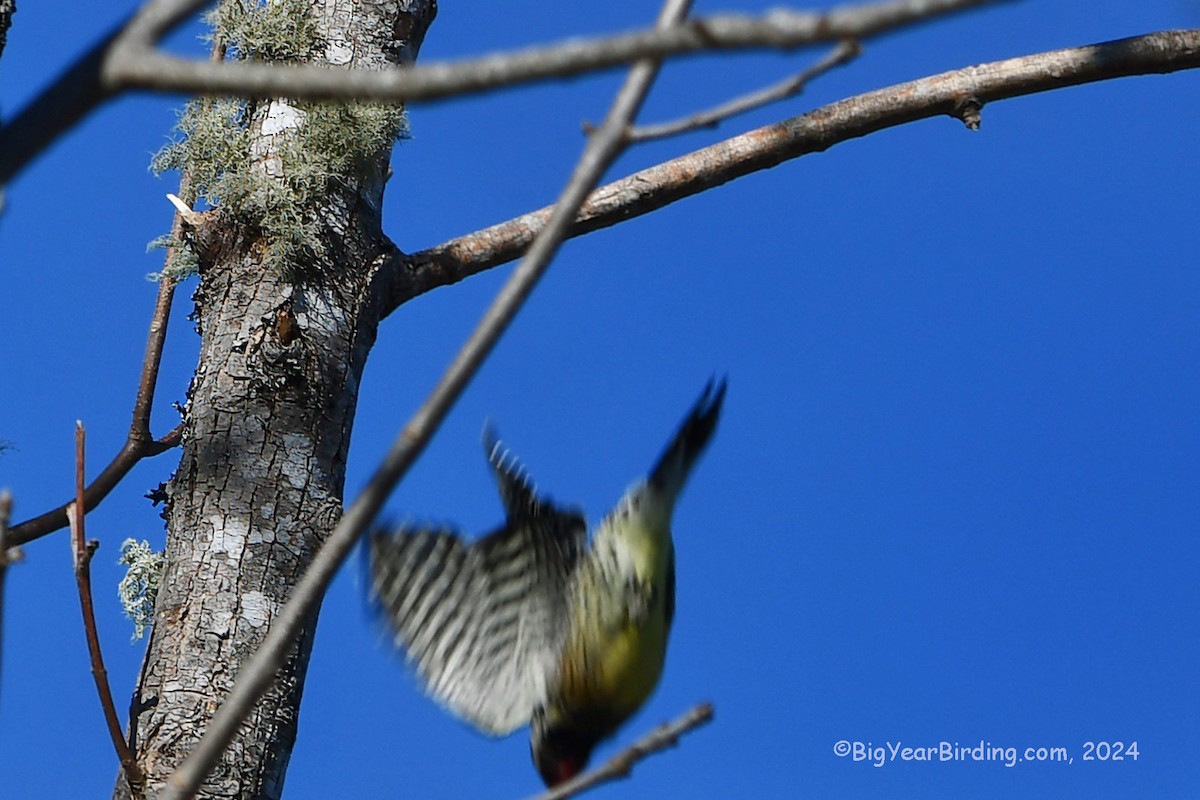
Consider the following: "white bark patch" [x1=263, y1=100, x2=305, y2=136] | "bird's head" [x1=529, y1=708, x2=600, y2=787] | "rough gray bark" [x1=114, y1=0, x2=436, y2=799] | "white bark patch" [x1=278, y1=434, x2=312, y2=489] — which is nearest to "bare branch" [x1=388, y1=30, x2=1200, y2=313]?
"rough gray bark" [x1=114, y1=0, x2=436, y2=799]

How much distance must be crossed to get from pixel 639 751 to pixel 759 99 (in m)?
0.42

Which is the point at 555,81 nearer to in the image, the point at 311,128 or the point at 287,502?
the point at 287,502

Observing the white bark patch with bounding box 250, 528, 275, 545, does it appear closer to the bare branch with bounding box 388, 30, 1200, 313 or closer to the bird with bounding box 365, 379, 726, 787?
the bird with bounding box 365, 379, 726, 787

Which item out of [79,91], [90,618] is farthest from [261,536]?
[79,91]

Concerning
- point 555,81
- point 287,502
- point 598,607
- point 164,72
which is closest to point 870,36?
point 555,81

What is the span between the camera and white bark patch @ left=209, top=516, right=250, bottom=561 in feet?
5.49

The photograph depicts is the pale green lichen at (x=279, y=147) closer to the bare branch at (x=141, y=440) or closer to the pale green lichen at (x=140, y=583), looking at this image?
the bare branch at (x=141, y=440)

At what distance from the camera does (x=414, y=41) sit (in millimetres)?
2248

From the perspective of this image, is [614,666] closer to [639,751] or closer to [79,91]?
[639,751]

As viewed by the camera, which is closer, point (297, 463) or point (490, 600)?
point (297, 463)

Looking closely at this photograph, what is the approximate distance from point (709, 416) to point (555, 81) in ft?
4.70

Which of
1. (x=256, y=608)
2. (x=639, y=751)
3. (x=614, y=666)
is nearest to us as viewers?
(x=639, y=751)

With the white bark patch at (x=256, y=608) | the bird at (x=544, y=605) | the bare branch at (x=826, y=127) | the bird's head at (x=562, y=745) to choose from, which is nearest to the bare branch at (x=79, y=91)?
the white bark patch at (x=256, y=608)

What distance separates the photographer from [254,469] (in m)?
1.74
